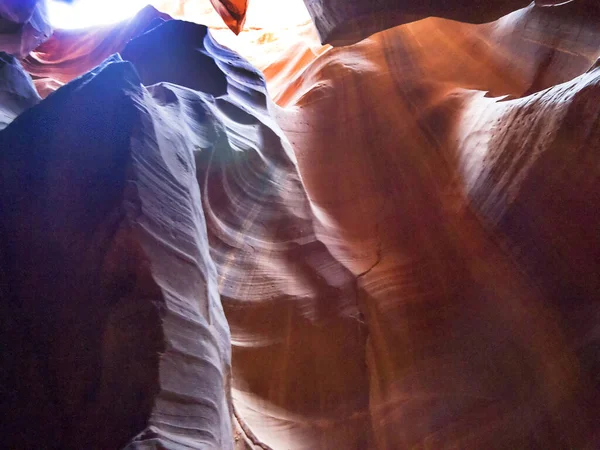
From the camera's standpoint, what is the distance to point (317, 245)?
301 cm

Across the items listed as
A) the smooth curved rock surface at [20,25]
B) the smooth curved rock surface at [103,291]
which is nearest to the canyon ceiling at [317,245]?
the smooth curved rock surface at [103,291]

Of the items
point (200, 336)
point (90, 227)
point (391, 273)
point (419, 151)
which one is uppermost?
point (90, 227)

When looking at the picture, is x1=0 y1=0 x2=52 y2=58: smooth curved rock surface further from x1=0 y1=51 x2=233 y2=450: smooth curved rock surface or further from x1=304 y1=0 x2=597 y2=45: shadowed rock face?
x1=0 y1=51 x2=233 y2=450: smooth curved rock surface

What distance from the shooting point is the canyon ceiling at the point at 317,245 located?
147 cm

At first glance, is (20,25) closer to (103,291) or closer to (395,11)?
(395,11)

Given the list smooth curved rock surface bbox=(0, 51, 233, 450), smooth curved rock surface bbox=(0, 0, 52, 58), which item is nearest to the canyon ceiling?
smooth curved rock surface bbox=(0, 51, 233, 450)

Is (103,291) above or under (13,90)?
under

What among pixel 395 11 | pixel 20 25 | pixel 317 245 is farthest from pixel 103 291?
pixel 20 25

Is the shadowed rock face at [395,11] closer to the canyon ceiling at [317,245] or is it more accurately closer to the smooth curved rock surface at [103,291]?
the canyon ceiling at [317,245]

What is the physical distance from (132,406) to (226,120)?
226 cm


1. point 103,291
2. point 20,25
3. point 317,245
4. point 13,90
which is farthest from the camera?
point 20,25

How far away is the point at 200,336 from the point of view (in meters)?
1.62

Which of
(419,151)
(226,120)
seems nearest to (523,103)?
(419,151)

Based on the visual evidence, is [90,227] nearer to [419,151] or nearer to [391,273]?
[391,273]
